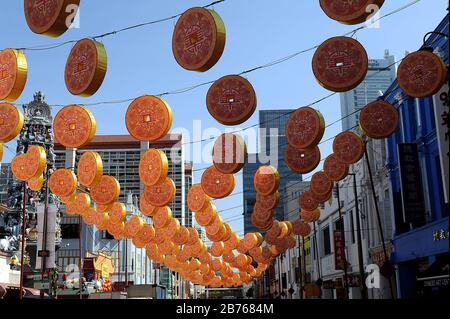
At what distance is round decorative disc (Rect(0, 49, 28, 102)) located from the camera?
1220 centimetres

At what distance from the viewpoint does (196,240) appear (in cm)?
2991

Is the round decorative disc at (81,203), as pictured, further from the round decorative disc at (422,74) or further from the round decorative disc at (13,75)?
the round decorative disc at (422,74)

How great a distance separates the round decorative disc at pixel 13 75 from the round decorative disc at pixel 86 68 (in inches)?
60.1

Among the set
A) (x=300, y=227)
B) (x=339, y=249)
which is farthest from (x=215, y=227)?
(x=339, y=249)

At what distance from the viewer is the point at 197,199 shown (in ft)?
72.0

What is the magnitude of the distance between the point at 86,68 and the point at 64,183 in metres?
9.40

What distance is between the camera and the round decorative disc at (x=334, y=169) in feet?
63.0

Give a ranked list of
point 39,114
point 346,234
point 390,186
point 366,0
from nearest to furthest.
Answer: point 366,0
point 390,186
point 346,234
point 39,114

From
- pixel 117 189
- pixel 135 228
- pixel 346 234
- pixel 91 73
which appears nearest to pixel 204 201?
pixel 117 189

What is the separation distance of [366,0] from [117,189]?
1322 cm

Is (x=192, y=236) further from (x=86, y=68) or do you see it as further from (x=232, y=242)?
(x=86, y=68)

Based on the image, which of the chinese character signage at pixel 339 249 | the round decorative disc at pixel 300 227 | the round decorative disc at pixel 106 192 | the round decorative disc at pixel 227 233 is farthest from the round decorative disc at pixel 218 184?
the chinese character signage at pixel 339 249

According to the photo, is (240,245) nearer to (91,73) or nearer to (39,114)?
(91,73)
